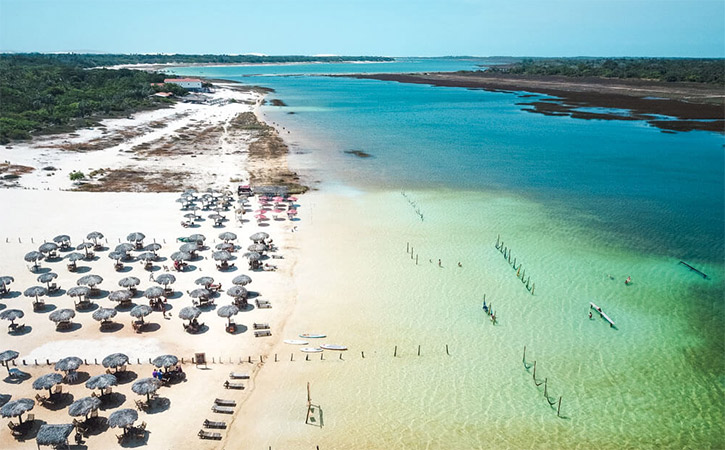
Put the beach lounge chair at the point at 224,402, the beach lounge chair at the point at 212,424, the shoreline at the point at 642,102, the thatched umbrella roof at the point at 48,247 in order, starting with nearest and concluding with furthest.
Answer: the beach lounge chair at the point at 212,424 → the beach lounge chair at the point at 224,402 → the thatched umbrella roof at the point at 48,247 → the shoreline at the point at 642,102

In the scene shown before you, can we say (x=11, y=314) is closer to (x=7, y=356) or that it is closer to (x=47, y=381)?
(x=7, y=356)

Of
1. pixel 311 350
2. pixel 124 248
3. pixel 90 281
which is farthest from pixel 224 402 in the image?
pixel 124 248

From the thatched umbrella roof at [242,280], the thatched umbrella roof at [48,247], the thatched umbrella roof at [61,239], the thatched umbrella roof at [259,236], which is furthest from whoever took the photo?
Answer: the thatched umbrella roof at [259,236]

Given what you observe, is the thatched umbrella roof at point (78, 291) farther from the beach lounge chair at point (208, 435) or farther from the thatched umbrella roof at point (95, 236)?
the beach lounge chair at point (208, 435)

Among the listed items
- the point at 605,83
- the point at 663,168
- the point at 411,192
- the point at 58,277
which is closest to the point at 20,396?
the point at 58,277

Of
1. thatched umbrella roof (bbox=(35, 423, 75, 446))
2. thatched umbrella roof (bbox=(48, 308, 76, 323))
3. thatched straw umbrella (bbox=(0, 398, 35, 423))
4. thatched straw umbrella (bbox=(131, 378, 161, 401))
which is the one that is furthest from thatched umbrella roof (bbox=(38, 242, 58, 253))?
thatched umbrella roof (bbox=(35, 423, 75, 446))

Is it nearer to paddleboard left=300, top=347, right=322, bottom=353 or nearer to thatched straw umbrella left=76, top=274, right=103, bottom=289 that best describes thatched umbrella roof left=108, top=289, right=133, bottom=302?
thatched straw umbrella left=76, top=274, right=103, bottom=289

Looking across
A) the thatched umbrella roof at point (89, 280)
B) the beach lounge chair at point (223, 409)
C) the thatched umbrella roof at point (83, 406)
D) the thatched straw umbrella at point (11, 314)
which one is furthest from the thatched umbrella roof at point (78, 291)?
the beach lounge chair at point (223, 409)
